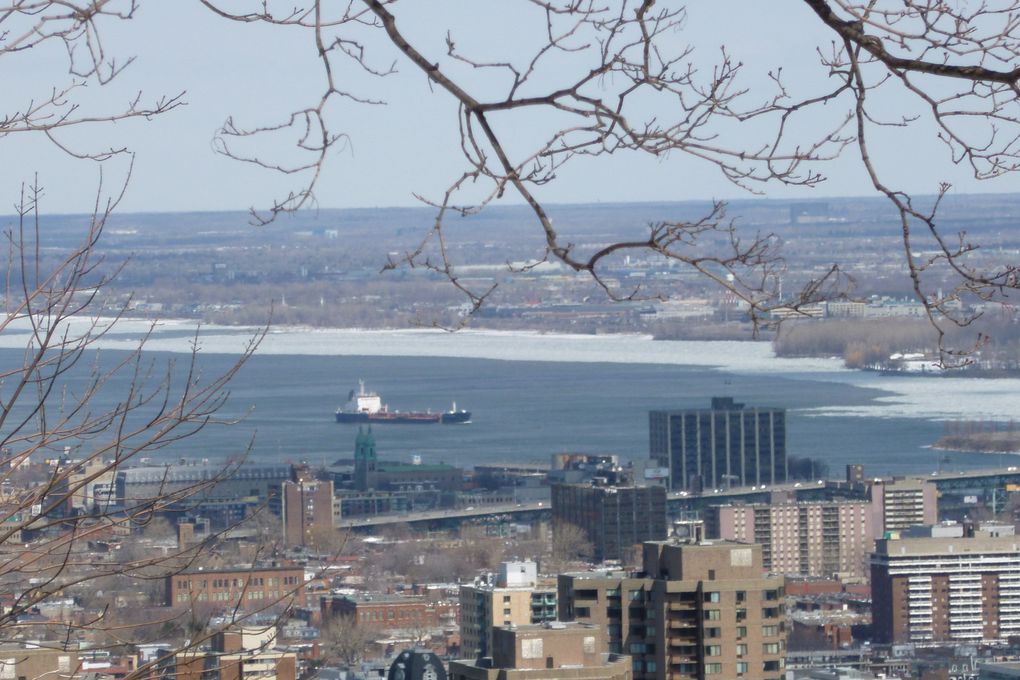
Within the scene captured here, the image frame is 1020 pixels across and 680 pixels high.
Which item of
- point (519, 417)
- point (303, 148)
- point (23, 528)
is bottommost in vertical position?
point (519, 417)

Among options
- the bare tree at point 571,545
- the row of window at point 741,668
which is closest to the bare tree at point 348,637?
the bare tree at point 571,545

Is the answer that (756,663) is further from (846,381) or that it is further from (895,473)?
(846,381)

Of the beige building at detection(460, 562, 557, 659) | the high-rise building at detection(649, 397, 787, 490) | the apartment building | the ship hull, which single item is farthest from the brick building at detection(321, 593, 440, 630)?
the ship hull

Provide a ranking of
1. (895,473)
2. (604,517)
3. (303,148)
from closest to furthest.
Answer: (303,148) → (604,517) → (895,473)

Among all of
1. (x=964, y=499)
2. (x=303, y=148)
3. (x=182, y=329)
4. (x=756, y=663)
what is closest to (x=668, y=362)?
(x=182, y=329)

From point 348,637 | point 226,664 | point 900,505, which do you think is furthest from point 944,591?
point 226,664

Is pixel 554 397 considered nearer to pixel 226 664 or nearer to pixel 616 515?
pixel 616 515
